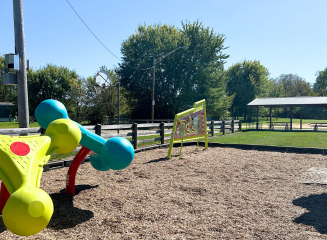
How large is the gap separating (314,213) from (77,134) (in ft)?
12.6

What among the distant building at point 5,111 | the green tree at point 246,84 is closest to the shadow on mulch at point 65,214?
the distant building at point 5,111

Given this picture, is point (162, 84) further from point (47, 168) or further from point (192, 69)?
point (47, 168)

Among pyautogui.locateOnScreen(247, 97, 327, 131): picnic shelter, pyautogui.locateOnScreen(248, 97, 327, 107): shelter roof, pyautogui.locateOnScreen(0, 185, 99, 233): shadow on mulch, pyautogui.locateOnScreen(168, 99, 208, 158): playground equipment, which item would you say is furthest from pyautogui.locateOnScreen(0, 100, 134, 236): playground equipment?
pyautogui.locateOnScreen(248, 97, 327, 107): shelter roof

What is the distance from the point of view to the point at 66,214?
3.94 m

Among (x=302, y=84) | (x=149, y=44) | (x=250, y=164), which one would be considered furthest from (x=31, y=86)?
(x=302, y=84)

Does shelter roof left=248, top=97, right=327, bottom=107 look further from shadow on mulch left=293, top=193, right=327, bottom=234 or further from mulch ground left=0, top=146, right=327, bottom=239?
shadow on mulch left=293, top=193, right=327, bottom=234

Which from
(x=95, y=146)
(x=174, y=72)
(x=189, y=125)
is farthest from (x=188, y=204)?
(x=174, y=72)

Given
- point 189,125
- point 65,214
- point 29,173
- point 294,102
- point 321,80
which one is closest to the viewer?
point 29,173

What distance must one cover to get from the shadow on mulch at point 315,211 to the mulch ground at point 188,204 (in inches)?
0.5

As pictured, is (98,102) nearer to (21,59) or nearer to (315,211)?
(21,59)

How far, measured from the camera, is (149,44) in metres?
→ 34.3

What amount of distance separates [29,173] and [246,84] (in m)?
54.7

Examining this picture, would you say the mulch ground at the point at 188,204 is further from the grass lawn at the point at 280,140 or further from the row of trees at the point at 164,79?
the row of trees at the point at 164,79

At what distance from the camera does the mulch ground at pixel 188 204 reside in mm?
3383
